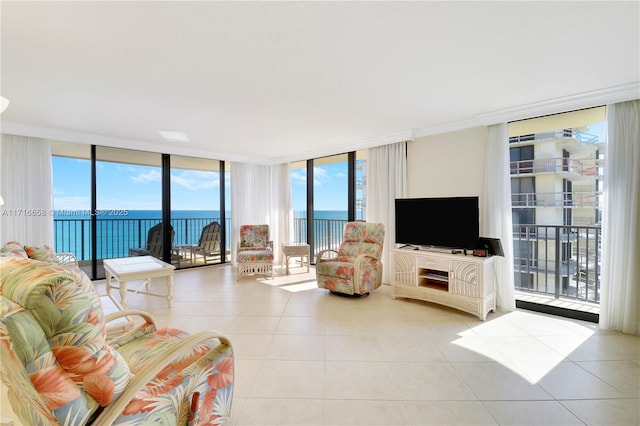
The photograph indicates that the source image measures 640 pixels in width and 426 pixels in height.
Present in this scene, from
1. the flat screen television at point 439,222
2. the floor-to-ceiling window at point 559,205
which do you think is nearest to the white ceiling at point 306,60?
the floor-to-ceiling window at point 559,205

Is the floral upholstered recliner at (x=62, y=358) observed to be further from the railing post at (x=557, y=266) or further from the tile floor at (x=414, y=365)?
the railing post at (x=557, y=266)

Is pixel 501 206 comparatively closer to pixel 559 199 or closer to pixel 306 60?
pixel 559 199

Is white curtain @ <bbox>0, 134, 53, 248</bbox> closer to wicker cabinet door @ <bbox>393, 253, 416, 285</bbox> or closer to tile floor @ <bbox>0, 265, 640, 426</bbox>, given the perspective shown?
tile floor @ <bbox>0, 265, 640, 426</bbox>

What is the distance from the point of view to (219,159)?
593cm

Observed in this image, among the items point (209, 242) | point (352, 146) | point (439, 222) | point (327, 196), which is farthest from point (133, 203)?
point (439, 222)

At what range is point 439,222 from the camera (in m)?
3.64

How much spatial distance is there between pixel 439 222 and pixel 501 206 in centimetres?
73

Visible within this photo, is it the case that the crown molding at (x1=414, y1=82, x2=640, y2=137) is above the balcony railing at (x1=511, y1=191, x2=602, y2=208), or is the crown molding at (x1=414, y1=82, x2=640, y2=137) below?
above

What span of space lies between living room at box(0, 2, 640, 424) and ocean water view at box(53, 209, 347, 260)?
114cm

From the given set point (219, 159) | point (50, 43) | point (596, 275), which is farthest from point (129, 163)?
point (596, 275)

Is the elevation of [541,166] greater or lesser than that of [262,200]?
greater

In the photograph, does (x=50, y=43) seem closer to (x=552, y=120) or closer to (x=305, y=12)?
(x=305, y=12)

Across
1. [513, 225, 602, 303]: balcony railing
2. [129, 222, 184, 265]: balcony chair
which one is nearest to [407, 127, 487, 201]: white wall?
[513, 225, 602, 303]: balcony railing

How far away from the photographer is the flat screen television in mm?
3381
